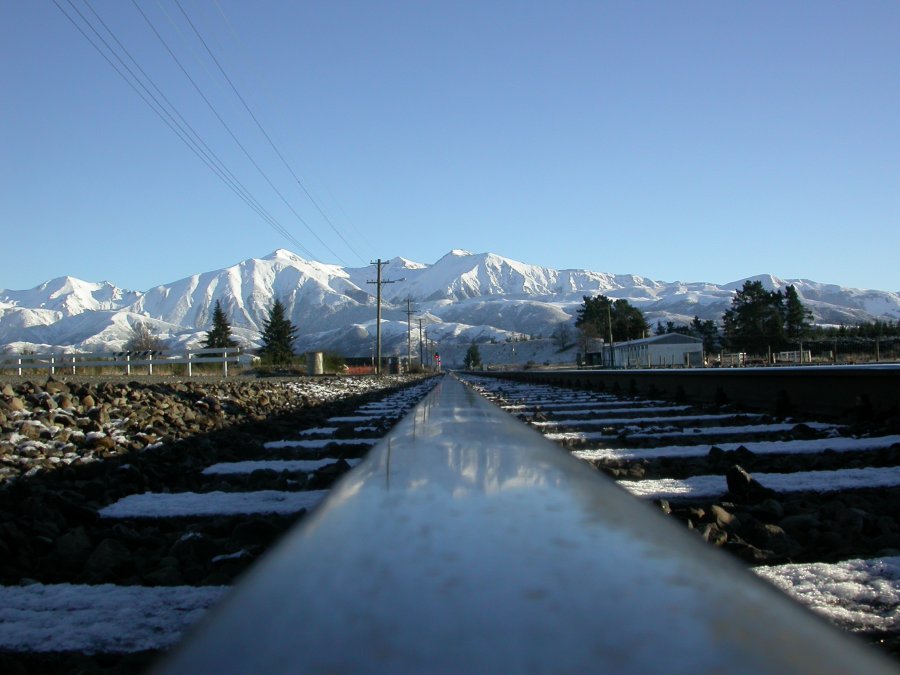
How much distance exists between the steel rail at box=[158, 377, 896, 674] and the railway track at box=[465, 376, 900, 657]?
0.83 meters

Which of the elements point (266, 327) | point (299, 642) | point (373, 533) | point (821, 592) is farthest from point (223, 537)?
point (266, 327)

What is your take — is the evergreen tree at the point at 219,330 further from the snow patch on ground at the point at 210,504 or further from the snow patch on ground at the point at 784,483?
the snow patch on ground at the point at 784,483

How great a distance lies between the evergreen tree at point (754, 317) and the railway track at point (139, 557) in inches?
3297

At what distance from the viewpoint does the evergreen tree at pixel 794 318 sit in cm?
8600

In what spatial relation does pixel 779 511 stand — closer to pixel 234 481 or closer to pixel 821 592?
pixel 821 592

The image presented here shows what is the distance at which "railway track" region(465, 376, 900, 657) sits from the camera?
192 cm

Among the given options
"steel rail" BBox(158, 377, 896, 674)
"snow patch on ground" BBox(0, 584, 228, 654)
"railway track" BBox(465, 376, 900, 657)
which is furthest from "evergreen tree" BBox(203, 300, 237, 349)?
"steel rail" BBox(158, 377, 896, 674)

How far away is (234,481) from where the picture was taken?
14.4 ft

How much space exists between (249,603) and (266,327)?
9292 centimetres

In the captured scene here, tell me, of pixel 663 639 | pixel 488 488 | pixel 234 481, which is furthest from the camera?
pixel 234 481

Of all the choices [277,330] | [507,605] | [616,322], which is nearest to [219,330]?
[277,330]

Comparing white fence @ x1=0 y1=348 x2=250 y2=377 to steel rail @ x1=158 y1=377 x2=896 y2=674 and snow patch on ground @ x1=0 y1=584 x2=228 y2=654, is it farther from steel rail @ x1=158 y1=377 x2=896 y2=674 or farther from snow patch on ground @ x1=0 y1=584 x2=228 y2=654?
steel rail @ x1=158 y1=377 x2=896 y2=674

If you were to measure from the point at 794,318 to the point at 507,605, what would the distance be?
94432 mm

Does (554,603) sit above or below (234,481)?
above
